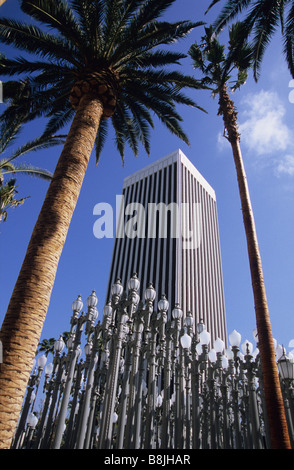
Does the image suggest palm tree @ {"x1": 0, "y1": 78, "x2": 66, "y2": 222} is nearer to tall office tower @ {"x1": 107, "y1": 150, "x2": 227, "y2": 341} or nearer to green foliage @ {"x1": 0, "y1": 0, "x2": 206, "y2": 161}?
green foliage @ {"x1": 0, "y1": 0, "x2": 206, "y2": 161}

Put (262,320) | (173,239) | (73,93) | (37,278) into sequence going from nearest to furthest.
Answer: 1. (37,278)
2. (262,320)
3. (73,93)
4. (173,239)

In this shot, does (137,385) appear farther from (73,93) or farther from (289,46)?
(289,46)

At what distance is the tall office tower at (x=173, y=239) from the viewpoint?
63.9m

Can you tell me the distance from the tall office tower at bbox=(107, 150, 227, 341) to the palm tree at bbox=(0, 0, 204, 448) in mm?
51865

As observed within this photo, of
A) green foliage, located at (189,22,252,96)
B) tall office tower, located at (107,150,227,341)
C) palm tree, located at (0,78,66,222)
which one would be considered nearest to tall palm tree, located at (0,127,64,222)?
palm tree, located at (0,78,66,222)

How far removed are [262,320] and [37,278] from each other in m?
4.71

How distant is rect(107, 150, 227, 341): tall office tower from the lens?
6391 cm

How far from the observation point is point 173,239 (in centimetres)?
6644

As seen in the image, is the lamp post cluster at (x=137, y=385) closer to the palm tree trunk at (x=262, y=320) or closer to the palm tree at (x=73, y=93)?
the palm tree trunk at (x=262, y=320)

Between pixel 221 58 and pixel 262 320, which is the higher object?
pixel 221 58

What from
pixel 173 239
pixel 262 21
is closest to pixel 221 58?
pixel 262 21

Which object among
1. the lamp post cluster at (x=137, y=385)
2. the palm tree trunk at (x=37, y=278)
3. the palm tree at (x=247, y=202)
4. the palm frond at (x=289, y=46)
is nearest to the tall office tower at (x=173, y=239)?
the lamp post cluster at (x=137, y=385)
